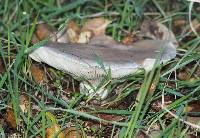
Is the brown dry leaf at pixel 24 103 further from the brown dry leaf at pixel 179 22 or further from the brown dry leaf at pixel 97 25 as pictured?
the brown dry leaf at pixel 179 22

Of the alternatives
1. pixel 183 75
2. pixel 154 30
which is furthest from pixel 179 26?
pixel 183 75

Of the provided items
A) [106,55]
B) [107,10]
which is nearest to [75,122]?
[106,55]

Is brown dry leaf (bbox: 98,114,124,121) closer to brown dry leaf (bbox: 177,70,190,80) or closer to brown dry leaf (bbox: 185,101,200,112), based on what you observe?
brown dry leaf (bbox: 185,101,200,112)

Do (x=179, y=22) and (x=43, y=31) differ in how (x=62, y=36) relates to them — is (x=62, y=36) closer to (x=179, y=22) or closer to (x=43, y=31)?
(x=43, y=31)

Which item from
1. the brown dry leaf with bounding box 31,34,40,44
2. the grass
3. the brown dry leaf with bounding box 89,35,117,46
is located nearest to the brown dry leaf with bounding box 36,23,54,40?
the brown dry leaf with bounding box 31,34,40,44

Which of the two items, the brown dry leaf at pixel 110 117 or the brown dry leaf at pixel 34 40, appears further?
the brown dry leaf at pixel 34 40

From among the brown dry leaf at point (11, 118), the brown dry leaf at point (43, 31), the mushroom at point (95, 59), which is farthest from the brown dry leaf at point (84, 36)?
the brown dry leaf at point (11, 118)
